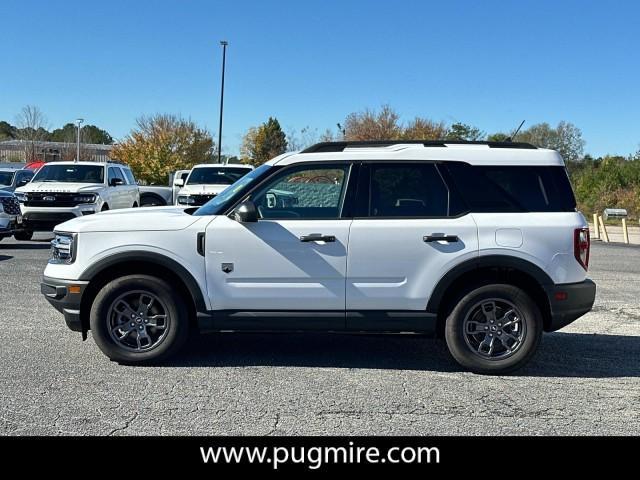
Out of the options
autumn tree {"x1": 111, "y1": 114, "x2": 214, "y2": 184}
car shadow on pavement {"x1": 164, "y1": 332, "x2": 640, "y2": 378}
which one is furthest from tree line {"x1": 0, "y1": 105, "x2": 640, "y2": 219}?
car shadow on pavement {"x1": 164, "y1": 332, "x2": 640, "y2": 378}

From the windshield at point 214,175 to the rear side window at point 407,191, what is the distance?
12780mm

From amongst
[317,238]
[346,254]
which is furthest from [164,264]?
[346,254]

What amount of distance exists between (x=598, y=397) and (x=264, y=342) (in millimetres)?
3133

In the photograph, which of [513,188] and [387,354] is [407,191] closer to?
[513,188]

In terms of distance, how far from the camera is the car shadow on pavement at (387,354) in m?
5.91

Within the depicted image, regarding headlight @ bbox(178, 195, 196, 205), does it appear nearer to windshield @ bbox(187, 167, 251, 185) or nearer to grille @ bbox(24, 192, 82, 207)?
windshield @ bbox(187, 167, 251, 185)

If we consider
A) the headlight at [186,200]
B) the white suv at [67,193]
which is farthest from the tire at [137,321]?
the headlight at [186,200]

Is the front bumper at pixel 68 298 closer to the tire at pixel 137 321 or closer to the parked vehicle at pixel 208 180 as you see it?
the tire at pixel 137 321

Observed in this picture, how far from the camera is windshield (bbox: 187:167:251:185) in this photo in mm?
18281

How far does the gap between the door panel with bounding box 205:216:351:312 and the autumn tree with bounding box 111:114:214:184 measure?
127 ft

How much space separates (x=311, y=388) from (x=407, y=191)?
1.85 metres

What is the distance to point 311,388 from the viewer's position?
17.2ft

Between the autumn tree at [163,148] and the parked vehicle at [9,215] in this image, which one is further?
the autumn tree at [163,148]
